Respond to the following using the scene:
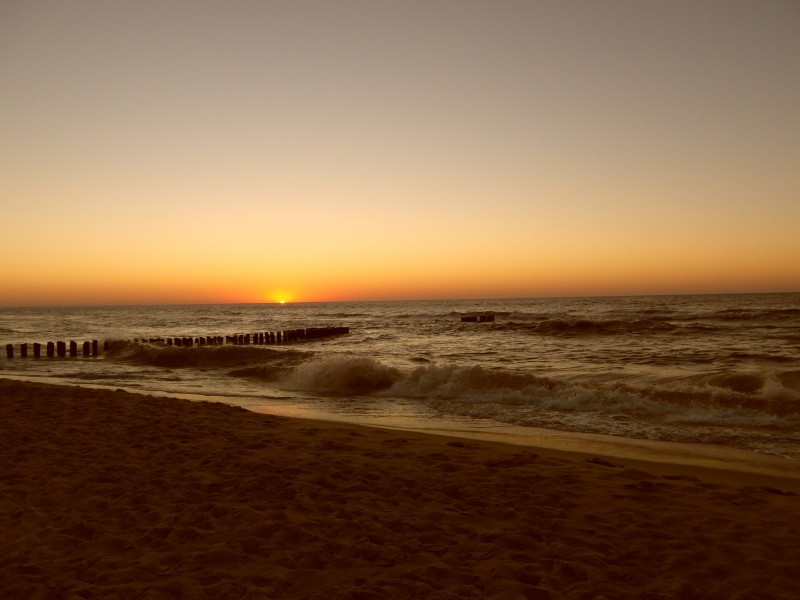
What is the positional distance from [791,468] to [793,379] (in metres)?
8.44

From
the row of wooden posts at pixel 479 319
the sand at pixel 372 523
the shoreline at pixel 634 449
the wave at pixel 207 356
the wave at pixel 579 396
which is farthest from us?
the row of wooden posts at pixel 479 319

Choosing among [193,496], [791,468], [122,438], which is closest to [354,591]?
[193,496]

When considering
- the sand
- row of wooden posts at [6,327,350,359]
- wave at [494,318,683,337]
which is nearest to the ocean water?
row of wooden posts at [6,327,350,359]

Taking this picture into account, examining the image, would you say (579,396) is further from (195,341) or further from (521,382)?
(195,341)

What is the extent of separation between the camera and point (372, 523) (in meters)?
4.86

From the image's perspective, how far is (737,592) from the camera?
148 inches

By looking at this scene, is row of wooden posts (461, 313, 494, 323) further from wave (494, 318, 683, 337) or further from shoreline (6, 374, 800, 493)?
shoreline (6, 374, 800, 493)

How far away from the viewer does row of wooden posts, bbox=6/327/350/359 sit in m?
26.0

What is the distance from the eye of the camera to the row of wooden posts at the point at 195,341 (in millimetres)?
25969

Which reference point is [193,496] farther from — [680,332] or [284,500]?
[680,332]

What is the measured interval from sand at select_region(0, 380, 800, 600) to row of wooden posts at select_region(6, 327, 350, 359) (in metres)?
21.0

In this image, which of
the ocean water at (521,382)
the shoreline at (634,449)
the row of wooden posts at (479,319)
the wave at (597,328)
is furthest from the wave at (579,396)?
the row of wooden posts at (479,319)

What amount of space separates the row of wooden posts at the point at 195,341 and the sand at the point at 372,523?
68.8ft

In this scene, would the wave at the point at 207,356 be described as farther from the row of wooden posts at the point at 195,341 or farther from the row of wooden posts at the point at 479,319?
the row of wooden posts at the point at 479,319
